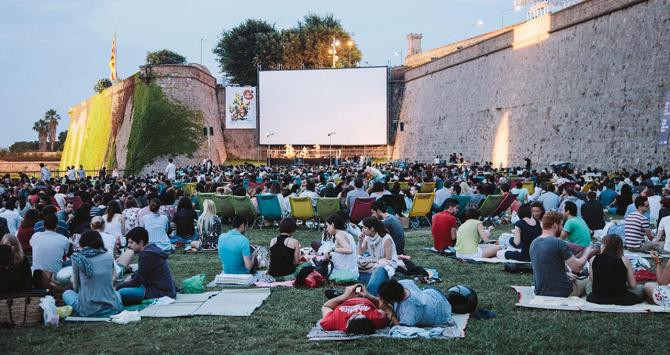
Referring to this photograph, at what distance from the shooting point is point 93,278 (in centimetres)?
696

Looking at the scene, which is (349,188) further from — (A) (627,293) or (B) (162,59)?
(B) (162,59)

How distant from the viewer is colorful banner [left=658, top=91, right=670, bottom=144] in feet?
69.0

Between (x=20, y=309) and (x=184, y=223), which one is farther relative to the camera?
(x=184, y=223)

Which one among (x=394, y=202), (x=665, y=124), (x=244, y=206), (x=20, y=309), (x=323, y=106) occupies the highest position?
(x=323, y=106)

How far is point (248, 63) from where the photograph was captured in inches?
2397

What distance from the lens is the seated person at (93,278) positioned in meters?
6.95

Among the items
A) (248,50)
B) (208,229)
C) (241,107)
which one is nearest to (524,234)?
(208,229)

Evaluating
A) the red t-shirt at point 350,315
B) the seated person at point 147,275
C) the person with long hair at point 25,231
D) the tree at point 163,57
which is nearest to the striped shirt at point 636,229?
the red t-shirt at point 350,315

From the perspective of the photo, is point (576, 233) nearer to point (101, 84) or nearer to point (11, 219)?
point (11, 219)

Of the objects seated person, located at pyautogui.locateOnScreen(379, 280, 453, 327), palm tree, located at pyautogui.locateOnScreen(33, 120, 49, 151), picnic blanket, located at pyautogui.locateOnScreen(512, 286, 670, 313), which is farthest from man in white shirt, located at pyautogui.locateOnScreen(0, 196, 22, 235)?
palm tree, located at pyautogui.locateOnScreen(33, 120, 49, 151)

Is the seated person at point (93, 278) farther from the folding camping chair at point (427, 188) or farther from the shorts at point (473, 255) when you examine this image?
the folding camping chair at point (427, 188)

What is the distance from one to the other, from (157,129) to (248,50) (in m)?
21.5

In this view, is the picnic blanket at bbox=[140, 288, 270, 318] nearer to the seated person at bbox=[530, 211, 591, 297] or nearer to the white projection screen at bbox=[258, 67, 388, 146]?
the seated person at bbox=[530, 211, 591, 297]

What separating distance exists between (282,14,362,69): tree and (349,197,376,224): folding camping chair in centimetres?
4757
